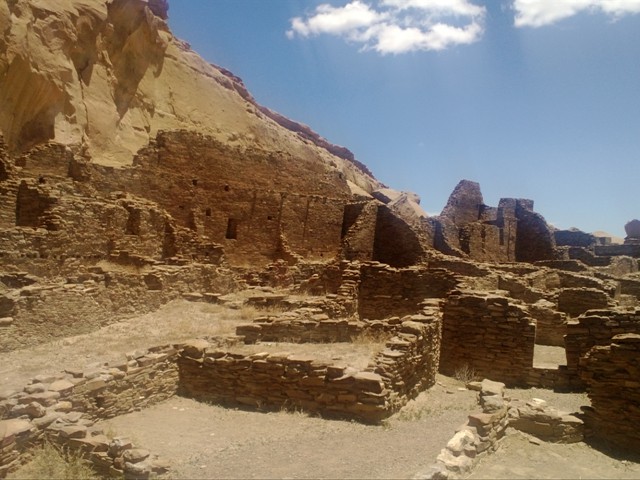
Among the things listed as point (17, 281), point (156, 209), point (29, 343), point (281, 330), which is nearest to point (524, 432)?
point (281, 330)

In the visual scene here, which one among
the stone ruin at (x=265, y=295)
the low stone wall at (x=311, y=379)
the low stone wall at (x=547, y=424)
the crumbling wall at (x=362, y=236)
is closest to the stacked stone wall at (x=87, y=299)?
the stone ruin at (x=265, y=295)

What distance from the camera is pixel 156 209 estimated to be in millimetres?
17891

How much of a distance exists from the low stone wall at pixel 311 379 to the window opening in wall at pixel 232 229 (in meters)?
12.9

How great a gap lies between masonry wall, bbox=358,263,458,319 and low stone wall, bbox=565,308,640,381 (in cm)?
402

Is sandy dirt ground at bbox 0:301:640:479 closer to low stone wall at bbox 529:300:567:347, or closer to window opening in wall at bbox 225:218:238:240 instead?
low stone wall at bbox 529:300:567:347

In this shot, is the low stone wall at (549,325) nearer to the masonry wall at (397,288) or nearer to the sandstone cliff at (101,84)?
the masonry wall at (397,288)

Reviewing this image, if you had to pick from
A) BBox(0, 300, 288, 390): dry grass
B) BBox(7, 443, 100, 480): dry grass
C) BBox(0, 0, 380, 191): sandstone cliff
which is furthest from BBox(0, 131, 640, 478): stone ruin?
BBox(0, 0, 380, 191): sandstone cliff

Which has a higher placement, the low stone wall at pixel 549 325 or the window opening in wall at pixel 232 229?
the window opening in wall at pixel 232 229

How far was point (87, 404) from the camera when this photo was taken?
7.22 metres

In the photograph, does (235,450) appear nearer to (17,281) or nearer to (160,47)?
(17,281)

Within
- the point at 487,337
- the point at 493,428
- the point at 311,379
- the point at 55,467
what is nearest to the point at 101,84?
the point at 487,337

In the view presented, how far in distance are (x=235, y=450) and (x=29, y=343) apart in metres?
6.44

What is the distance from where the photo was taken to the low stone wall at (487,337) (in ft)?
33.4

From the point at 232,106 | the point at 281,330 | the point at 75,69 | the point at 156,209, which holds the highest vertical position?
the point at 232,106
